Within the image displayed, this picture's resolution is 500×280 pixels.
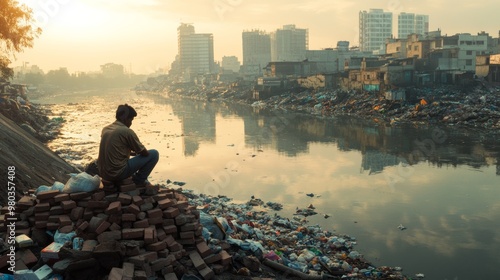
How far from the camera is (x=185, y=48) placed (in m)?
136

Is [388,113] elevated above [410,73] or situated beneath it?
situated beneath

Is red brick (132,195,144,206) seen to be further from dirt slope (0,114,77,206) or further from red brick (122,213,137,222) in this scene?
dirt slope (0,114,77,206)

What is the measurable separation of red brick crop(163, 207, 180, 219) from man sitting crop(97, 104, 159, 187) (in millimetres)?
480

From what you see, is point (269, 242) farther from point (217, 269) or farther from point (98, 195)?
point (98, 195)

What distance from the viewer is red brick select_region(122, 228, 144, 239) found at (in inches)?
185

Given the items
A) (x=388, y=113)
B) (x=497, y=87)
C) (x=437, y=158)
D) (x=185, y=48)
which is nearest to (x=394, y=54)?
(x=497, y=87)

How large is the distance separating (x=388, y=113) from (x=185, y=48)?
114398 mm

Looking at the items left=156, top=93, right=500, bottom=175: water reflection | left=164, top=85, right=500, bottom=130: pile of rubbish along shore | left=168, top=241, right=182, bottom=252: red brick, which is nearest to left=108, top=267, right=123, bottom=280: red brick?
left=168, top=241, right=182, bottom=252: red brick

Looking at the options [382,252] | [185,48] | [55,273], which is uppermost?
[185,48]

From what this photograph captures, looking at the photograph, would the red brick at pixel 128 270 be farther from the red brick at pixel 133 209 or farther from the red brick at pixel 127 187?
the red brick at pixel 127 187

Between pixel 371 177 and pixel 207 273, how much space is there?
376 inches

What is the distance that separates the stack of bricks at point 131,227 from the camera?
453 centimetres

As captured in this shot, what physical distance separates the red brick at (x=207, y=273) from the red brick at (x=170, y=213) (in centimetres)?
71

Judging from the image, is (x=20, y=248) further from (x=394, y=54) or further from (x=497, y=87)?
(x=394, y=54)
